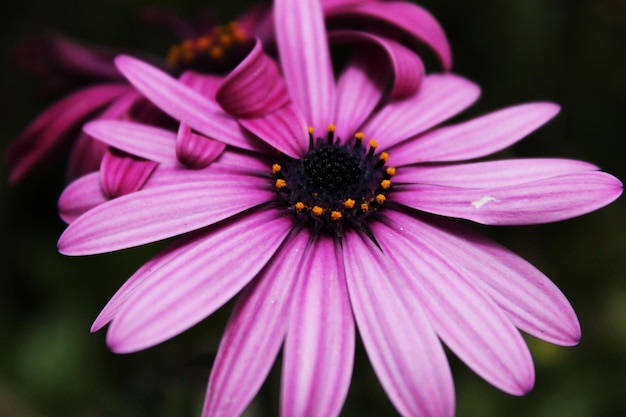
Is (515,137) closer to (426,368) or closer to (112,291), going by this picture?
(426,368)

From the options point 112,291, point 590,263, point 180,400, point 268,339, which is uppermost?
point 590,263

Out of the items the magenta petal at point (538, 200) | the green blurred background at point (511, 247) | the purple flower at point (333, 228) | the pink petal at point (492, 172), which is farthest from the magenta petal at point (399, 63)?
the green blurred background at point (511, 247)

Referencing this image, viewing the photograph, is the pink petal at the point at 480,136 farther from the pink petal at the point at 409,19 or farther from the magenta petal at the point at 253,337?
the magenta petal at the point at 253,337

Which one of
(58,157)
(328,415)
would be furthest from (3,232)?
(328,415)

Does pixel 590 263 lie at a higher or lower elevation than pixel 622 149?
lower

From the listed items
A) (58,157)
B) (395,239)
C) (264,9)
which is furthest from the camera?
(264,9)

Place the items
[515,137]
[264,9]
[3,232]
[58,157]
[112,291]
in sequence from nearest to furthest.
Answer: [515,137] → [58,157] → [264,9] → [112,291] → [3,232]

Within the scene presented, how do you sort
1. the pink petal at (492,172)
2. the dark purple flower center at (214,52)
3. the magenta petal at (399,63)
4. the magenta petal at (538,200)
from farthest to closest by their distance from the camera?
the dark purple flower center at (214,52) < the magenta petal at (399,63) < the pink petal at (492,172) < the magenta petal at (538,200)

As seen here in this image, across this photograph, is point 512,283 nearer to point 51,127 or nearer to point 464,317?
point 464,317
